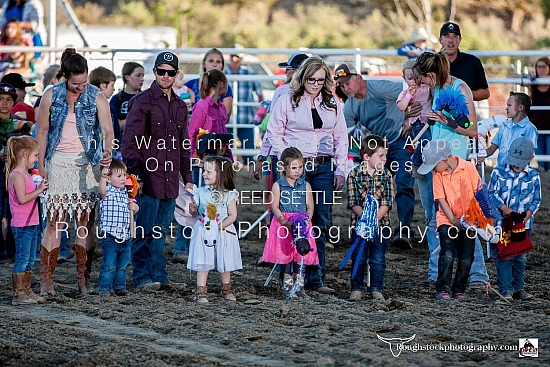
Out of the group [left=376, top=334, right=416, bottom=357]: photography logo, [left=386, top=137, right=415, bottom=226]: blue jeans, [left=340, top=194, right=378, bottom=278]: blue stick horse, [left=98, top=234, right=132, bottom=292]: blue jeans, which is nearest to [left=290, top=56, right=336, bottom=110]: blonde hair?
[left=340, top=194, right=378, bottom=278]: blue stick horse

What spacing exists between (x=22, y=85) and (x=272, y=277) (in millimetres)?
2984

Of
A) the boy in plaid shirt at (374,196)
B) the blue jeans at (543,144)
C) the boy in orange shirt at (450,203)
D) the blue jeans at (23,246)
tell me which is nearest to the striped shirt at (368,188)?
the boy in plaid shirt at (374,196)

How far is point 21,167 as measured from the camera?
24.1ft

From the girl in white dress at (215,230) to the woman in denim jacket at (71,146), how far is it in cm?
75

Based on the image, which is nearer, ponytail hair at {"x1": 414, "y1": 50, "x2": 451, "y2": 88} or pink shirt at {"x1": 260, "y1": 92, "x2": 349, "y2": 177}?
ponytail hair at {"x1": 414, "y1": 50, "x2": 451, "y2": 88}

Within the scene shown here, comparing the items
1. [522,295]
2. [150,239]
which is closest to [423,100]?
[522,295]

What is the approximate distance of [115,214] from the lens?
24.9 ft

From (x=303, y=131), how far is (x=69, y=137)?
67.6 inches

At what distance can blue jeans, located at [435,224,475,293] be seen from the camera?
727cm

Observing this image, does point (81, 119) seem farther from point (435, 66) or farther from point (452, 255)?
point (452, 255)

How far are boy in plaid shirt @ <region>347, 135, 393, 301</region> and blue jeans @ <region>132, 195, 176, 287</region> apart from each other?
4.97 ft

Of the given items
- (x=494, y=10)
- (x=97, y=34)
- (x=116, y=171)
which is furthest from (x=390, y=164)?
(x=494, y=10)

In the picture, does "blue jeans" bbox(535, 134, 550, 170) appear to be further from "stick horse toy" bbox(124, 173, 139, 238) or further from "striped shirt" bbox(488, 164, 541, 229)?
"stick horse toy" bbox(124, 173, 139, 238)

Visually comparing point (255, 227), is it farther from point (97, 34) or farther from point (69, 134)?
point (97, 34)
